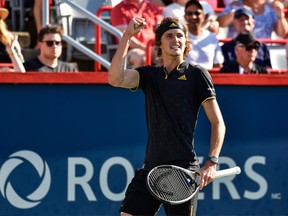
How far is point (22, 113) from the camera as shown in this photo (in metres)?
8.52

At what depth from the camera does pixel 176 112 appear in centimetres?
635

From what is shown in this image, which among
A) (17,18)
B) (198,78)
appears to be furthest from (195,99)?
(17,18)

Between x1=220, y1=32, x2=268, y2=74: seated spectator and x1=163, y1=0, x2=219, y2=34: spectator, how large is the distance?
960 mm

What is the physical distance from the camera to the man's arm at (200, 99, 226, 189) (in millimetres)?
6117

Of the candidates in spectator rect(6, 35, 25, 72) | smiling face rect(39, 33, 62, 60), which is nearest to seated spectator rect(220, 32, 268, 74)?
smiling face rect(39, 33, 62, 60)

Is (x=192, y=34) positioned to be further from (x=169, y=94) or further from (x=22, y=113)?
(x=169, y=94)

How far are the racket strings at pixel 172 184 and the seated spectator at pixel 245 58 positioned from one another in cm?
351

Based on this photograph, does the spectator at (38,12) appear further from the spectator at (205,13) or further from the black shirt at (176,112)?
the black shirt at (176,112)

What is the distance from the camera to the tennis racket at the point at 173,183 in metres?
6.03

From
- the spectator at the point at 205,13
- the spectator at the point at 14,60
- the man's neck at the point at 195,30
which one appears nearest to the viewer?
the spectator at the point at 14,60

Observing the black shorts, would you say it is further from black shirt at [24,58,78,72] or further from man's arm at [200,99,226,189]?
black shirt at [24,58,78,72]

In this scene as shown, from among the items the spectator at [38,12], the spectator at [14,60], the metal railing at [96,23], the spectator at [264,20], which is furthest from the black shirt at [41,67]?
the spectator at [264,20]

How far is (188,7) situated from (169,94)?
147 inches

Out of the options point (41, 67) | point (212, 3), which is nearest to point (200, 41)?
point (212, 3)
